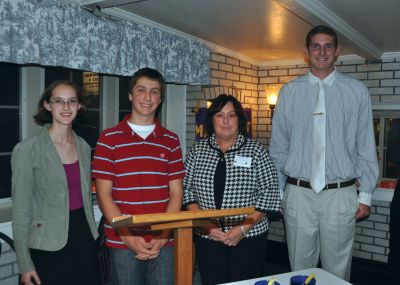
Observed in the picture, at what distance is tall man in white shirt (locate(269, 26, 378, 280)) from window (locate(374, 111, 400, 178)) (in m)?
2.58

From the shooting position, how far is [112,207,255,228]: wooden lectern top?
2.76ft

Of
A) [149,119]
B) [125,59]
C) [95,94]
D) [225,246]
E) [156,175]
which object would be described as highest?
[125,59]

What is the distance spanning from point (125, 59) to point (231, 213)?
226 centimetres

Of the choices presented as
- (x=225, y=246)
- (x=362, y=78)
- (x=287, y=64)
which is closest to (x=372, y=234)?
(x=362, y=78)

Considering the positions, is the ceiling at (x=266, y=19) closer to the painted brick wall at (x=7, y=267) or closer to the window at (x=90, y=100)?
the window at (x=90, y=100)

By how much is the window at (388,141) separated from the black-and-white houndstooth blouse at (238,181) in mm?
2899

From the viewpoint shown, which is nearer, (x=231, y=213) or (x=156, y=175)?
(x=231, y=213)

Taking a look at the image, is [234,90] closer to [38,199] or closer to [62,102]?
[62,102]

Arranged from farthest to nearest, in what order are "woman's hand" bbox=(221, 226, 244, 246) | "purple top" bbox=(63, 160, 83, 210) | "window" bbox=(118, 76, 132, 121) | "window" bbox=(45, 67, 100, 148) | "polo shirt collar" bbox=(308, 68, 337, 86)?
"window" bbox=(118, 76, 132, 121) < "window" bbox=(45, 67, 100, 148) < "polo shirt collar" bbox=(308, 68, 337, 86) < "woman's hand" bbox=(221, 226, 244, 246) < "purple top" bbox=(63, 160, 83, 210)

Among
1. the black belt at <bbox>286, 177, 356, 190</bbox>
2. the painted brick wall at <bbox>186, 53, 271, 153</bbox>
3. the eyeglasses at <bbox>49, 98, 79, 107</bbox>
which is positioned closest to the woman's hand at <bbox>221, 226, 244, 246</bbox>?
the black belt at <bbox>286, 177, 356, 190</bbox>

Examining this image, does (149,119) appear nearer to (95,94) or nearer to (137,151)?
(137,151)

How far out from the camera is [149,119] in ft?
6.43

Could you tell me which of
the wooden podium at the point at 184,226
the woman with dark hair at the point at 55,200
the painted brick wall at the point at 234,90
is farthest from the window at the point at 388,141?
the wooden podium at the point at 184,226

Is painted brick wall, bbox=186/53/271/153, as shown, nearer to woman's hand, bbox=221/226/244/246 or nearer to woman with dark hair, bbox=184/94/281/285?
woman with dark hair, bbox=184/94/281/285
